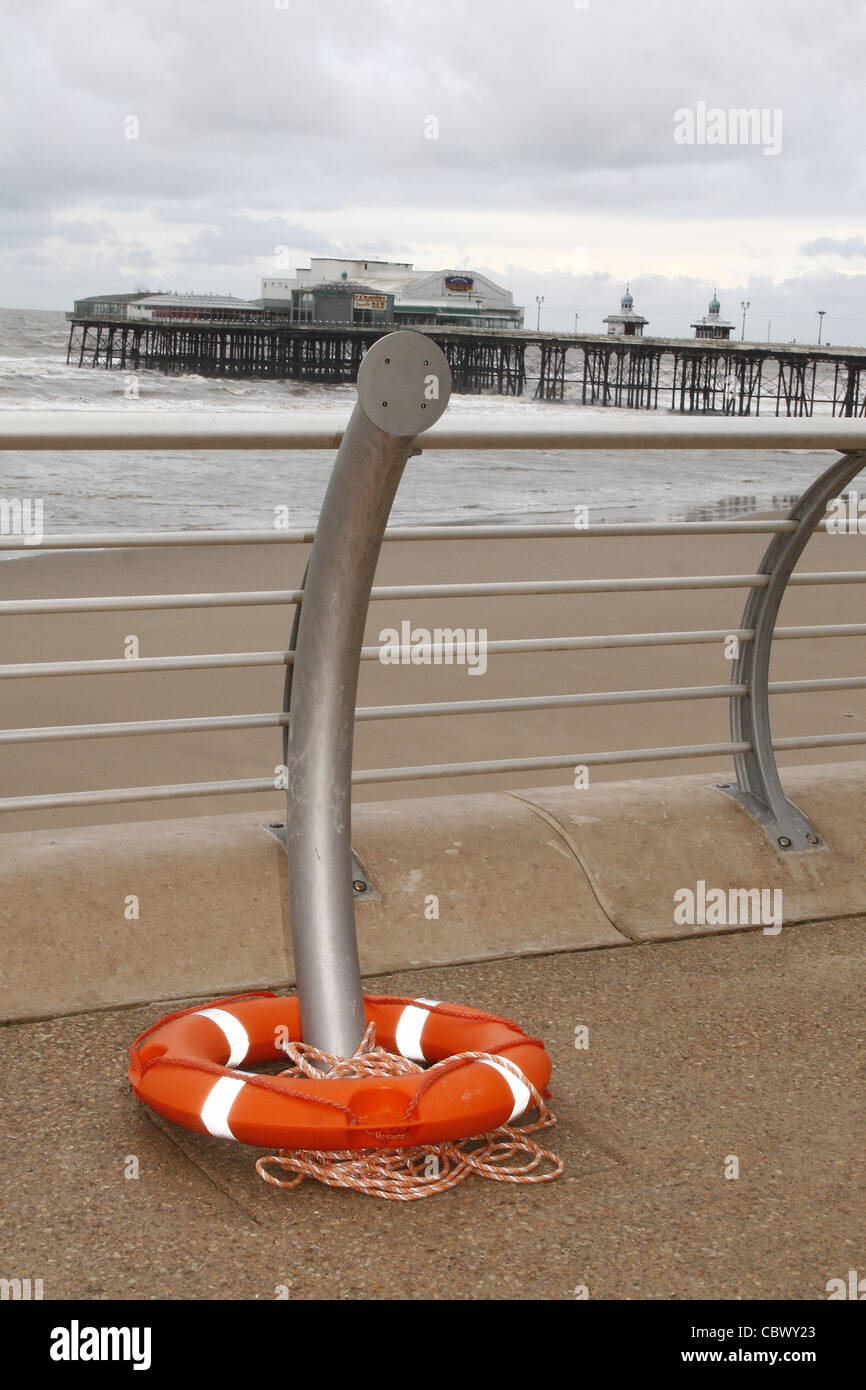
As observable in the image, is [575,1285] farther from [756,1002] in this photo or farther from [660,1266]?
[756,1002]

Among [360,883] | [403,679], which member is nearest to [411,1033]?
[360,883]

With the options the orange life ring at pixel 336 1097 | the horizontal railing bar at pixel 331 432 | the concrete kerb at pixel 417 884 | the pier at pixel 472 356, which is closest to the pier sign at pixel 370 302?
the pier at pixel 472 356

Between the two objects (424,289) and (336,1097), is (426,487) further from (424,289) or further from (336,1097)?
(424,289)

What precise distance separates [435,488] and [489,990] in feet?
47.8

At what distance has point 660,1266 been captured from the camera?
174cm

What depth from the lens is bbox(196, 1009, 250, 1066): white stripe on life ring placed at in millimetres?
2221

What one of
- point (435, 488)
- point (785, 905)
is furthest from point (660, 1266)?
point (435, 488)

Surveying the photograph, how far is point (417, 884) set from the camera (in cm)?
280

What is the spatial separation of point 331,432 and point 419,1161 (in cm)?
117

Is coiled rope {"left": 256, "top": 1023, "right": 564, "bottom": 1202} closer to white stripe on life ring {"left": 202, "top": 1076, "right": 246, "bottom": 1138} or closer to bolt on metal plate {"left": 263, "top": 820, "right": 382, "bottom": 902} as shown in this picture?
white stripe on life ring {"left": 202, "top": 1076, "right": 246, "bottom": 1138}

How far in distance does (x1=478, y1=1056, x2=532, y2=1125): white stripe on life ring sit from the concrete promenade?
10cm

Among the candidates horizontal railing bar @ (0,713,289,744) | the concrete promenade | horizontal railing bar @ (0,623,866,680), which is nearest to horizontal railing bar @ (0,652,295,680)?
horizontal railing bar @ (0,623,866,680)

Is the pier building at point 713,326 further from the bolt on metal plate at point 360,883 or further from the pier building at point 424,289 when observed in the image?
the bolt on metal plate at point 360,883

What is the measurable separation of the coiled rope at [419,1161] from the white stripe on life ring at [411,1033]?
4.8 inches
